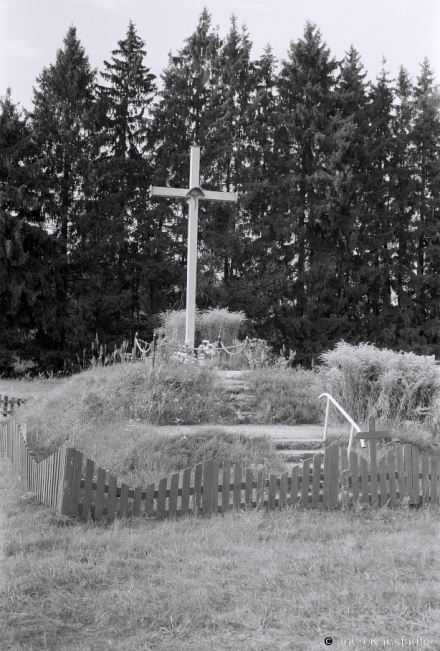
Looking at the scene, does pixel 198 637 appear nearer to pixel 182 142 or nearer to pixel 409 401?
pixel 409 401

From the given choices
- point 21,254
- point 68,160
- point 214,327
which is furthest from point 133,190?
point 214,327

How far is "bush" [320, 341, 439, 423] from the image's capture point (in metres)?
7.54

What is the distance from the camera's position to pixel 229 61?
19.6 metres

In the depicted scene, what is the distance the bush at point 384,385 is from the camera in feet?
24.7

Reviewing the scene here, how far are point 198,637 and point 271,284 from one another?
1619cm

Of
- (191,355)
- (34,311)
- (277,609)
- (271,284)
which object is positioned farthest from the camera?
(271,284)

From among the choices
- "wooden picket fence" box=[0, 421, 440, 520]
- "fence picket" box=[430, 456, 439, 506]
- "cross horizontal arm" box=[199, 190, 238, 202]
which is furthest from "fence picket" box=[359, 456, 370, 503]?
"cross horizontal arm" box=[199, 190, 238, 202]

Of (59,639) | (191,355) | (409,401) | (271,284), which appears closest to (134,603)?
(59,639)

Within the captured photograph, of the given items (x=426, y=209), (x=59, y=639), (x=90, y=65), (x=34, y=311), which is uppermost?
(x=90, y=65)

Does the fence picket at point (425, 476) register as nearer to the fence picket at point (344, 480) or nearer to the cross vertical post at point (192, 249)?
the fence picket at point (344, 480)

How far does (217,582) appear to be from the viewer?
10.7 feet

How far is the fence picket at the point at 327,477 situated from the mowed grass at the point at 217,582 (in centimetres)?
31

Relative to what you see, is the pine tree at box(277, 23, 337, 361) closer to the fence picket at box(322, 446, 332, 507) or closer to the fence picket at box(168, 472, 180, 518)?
the fence picket at box(322, 446, 332, 507)

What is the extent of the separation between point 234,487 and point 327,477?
809 mm
